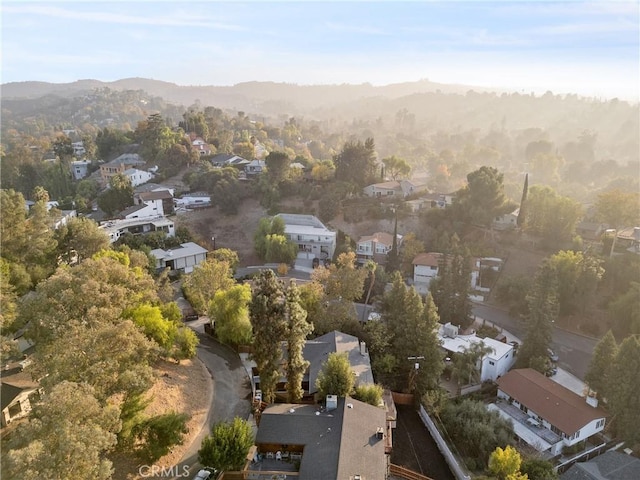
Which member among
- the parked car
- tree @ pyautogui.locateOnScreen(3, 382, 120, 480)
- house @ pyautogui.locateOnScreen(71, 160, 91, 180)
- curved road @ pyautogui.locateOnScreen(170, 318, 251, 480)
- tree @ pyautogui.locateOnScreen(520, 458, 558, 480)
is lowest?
tree @ pyautogui.locateOnScreen(520, 458, 558, 480)

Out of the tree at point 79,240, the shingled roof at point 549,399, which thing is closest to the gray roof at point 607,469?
the shingled roof at point 549,399

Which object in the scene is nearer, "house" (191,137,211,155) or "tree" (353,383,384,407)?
"tree" (353,383,384,407)

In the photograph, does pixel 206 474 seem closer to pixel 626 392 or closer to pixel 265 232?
pixel 626 392

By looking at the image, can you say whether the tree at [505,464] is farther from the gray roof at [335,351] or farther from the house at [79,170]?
the house at [79,170]

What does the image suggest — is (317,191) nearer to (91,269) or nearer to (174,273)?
(174,273)

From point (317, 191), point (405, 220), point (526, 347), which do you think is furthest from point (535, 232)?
point (317, 191)

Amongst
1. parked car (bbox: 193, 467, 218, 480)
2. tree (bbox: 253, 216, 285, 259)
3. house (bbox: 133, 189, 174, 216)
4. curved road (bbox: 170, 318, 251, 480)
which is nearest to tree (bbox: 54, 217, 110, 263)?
curved road (bbox: 170, 318, 251, 480)

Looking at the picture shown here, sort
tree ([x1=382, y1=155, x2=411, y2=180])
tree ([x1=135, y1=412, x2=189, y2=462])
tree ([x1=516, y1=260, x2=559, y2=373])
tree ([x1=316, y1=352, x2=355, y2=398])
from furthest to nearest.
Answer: tree ([x1=382, y1=155, x2=411, y2=180]) → tree ([x1=516, y1=260, x2=559, y2=373]) → tree ([x1=316, y1=352, x2=355, y2=398]) → tree ([x1=135, y1=412, x2=189, y2=462])

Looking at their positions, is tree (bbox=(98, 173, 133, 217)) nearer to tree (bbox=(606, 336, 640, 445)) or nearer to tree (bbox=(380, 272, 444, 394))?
tree (bbox=(380, 272, 444, 394))
